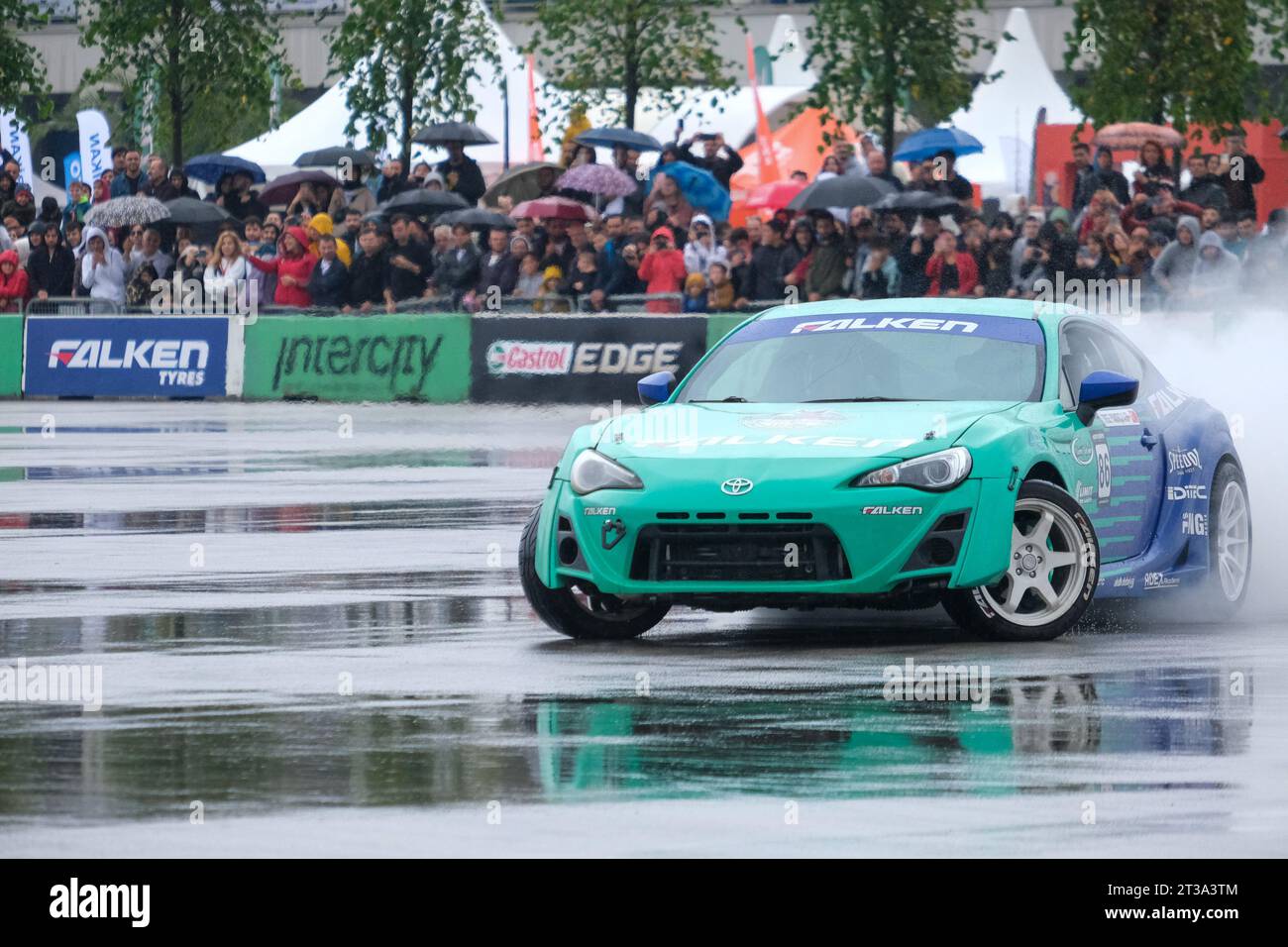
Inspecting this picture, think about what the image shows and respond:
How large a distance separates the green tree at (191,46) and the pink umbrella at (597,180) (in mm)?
10148

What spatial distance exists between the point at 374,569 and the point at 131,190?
21993 mm

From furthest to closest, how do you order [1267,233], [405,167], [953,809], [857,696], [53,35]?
1. [53,35]
2. [405,167]
3. [1267,233]
4. [857,696]
5. [953,809]

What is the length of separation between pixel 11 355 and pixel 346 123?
11711 millimetres

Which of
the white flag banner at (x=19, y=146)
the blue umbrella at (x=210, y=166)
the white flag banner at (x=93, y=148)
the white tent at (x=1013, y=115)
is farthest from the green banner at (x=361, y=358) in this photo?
the white tent at (x=1013, y=115)

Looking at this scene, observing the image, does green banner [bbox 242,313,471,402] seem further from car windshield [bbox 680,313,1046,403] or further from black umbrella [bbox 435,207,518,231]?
car windshield [bbox 680,313,1046,403]

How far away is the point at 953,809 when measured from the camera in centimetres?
715

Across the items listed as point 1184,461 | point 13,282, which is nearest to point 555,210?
point 13,282

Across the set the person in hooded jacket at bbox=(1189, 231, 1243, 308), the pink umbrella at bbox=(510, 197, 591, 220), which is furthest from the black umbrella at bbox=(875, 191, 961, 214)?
the pink umbrella at bbox=(510, 197, 591, 220)

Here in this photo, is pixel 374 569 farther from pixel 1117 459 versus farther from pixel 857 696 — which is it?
pixel 857 696

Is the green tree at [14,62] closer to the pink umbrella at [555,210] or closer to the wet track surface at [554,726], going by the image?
the pink umbrella at [555,210]

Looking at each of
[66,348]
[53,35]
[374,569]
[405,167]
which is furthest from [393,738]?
[53,35]

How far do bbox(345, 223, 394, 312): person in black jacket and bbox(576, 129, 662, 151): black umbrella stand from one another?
3.56m

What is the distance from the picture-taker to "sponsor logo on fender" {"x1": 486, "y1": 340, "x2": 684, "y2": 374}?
29.2 metres

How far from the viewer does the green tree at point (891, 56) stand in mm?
34750
